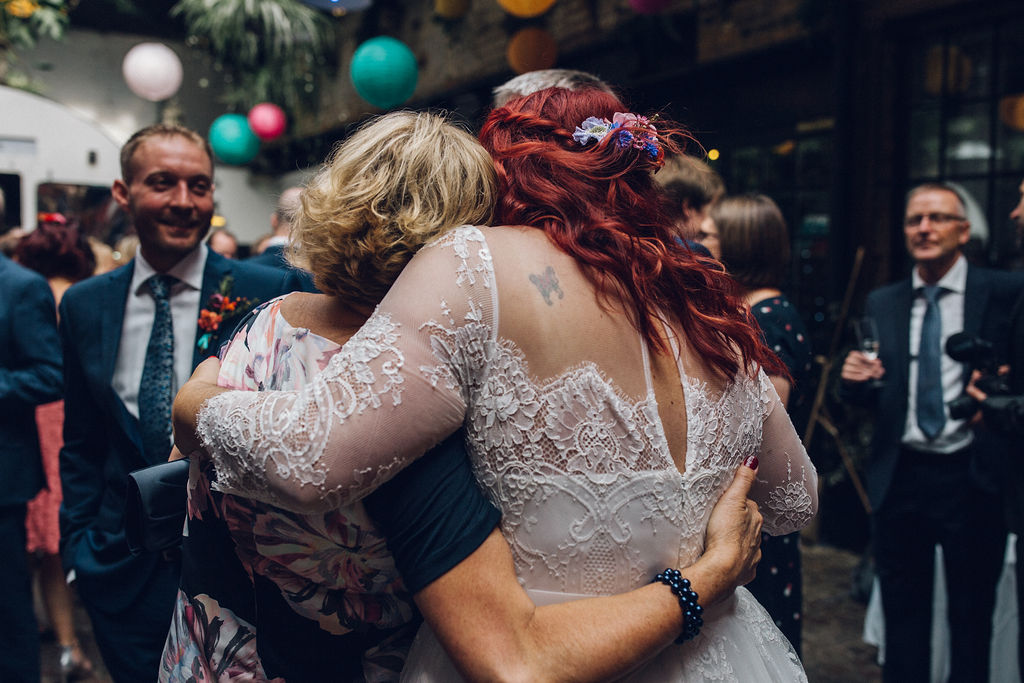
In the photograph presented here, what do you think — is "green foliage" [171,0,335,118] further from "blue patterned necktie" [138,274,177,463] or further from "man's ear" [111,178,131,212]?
"blue patterned necktie" [138,274,177,463]

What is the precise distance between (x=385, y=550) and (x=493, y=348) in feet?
1.22

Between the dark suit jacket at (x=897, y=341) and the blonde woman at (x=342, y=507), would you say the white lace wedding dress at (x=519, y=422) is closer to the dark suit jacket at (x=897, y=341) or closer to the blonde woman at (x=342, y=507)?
the blonde woman at (x=342, y=507)

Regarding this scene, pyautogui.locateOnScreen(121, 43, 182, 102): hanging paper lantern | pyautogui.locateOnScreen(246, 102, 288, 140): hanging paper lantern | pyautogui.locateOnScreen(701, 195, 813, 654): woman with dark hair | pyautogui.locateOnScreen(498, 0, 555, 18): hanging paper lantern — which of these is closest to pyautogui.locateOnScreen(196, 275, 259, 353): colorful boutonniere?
pyautogui.locateOnScreen(701, 195, 813, 654): woman with dark hair

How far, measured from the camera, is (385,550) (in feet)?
4.45

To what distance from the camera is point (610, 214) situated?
1400mm

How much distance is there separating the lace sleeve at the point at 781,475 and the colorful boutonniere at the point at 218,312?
1415 millimetres

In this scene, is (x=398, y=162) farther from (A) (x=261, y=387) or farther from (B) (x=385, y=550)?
(B) (x=385, y=550)

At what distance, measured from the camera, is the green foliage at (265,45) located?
9.94 meters

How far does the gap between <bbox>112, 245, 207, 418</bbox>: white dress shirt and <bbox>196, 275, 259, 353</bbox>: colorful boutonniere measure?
3.4 inches

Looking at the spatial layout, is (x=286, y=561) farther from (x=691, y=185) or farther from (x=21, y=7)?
(x=21, y=7)

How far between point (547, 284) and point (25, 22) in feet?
32.1

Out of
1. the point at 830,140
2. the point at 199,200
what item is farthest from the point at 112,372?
the point at 830,140

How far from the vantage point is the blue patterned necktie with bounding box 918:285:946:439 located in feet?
12.2

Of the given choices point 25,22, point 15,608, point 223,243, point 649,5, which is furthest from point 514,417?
point 25,22
